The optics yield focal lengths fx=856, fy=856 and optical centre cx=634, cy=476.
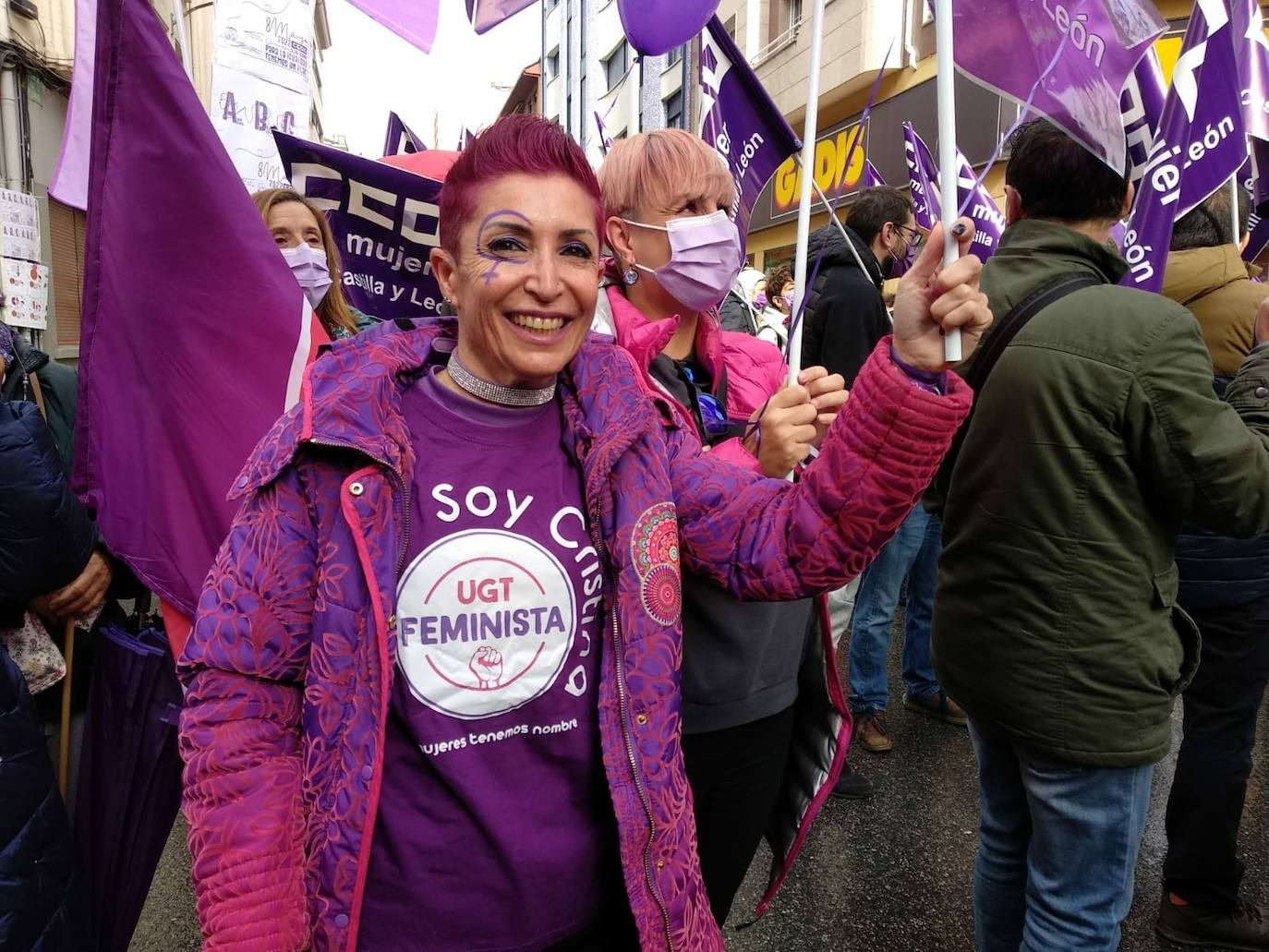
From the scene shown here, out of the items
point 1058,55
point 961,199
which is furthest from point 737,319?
point 1058,55

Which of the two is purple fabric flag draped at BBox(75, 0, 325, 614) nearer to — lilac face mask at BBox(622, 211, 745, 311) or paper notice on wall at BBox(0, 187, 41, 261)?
lilac face mask at BBox(622, 211, 745, 311)

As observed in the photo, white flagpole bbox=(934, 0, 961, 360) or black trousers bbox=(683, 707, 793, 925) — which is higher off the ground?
white flagpole bbox=(934, 0, 961, 360)

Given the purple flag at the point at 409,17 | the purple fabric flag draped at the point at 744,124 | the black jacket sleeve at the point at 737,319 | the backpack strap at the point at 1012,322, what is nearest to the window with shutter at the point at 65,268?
the black jacket sleeve at the point at 737,319

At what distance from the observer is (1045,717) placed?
173cm

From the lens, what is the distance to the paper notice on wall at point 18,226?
4422mm

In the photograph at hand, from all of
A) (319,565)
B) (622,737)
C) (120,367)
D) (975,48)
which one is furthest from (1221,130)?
(120,367)

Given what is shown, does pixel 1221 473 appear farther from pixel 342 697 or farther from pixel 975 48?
pixel 342 697

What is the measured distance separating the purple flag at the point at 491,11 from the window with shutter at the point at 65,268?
8.49 metres

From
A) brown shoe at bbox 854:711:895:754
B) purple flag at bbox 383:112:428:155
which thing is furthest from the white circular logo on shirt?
purple flag at bbox 383:112:428:155

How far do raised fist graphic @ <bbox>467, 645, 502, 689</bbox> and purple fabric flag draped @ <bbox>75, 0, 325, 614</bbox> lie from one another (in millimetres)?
891

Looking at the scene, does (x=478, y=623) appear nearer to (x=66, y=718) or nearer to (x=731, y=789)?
(x=731, y=789)

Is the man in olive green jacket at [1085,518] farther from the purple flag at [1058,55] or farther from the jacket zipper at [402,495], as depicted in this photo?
the jacket zipper at [402,495]

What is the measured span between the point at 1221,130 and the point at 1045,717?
1892 millimetres

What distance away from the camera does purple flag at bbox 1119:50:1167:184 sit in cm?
268
